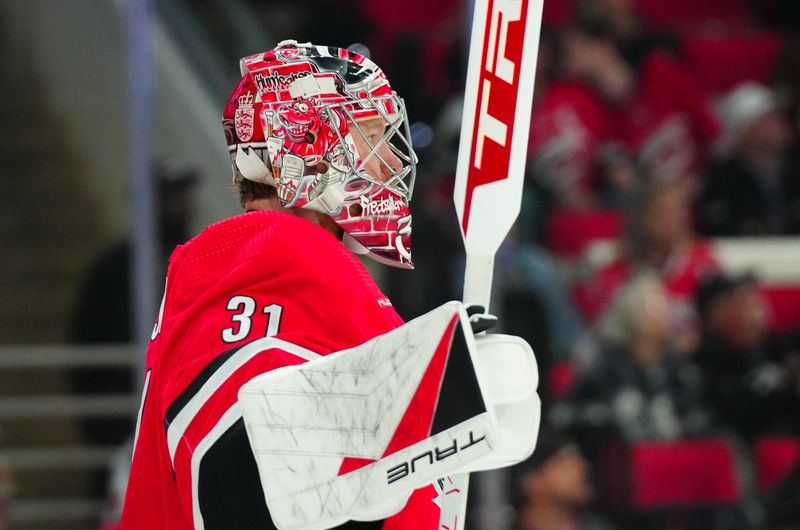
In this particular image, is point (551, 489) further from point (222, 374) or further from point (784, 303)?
point (222, 374)

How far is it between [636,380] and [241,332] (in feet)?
10.1

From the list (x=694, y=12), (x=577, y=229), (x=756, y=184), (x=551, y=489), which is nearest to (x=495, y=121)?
(x=551, y=489)

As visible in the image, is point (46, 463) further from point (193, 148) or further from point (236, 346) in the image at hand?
point (236, 346)

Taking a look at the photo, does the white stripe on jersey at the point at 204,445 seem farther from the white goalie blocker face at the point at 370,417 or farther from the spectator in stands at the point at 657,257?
the spectator in stands at the point at 657,257

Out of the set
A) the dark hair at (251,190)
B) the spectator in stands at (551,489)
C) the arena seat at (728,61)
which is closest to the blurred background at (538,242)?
the spectator in stands at (551,489)

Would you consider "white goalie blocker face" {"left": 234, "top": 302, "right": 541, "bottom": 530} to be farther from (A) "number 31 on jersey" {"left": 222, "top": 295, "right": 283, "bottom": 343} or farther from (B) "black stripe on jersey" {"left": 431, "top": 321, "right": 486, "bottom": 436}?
(A) "number 31 on jersey" {"left": 222, "top": 295, "right": 283, "bottom": 343}

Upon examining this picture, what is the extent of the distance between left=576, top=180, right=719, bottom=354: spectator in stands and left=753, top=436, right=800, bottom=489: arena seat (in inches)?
16.1

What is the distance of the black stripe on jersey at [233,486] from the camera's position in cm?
153

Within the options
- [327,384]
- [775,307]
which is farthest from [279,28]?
[327,384]

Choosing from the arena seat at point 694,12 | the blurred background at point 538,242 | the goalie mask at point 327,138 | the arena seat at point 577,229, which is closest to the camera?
the goalie mask at point 327,138

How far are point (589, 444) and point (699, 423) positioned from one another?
450 millimetres

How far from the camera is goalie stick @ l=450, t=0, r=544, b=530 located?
163 cm

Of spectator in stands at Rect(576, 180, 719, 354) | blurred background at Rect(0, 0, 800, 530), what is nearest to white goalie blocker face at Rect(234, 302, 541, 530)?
blurred background at Rect(0, 0, 800, 530)

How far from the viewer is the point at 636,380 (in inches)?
178
